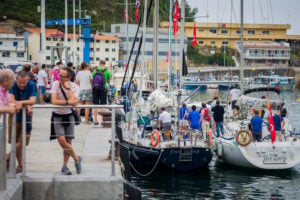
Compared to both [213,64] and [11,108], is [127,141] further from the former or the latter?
[213,64]

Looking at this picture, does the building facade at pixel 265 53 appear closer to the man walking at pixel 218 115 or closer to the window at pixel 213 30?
the window at pixel 213 30

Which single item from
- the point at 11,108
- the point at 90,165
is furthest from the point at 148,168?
the point at 11,108

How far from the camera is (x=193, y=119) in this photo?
26469 millimetres

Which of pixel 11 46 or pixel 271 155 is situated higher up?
pixel 11 46

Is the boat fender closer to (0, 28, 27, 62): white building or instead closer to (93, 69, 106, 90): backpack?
(93, 69, 106, 90): backpack

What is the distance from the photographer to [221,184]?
78.6ft

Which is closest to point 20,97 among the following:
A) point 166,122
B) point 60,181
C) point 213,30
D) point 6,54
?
point 60,181

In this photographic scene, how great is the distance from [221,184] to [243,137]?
9.15 feet

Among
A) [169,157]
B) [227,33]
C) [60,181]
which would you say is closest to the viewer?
[60,181]

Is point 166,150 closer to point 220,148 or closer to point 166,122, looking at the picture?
point 166,122

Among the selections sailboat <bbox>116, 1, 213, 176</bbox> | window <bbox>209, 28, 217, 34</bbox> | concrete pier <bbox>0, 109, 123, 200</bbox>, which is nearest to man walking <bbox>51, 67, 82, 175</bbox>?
concrete pier <bbox>0, 109, 123, 200</bbox>

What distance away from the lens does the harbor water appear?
850 inches

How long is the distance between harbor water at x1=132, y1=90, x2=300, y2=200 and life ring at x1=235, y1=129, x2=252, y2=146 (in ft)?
4.44

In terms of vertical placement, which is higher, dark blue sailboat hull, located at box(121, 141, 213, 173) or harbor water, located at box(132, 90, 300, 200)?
dark blue sailboat hull, located at box(121, 141, 213, 173)
